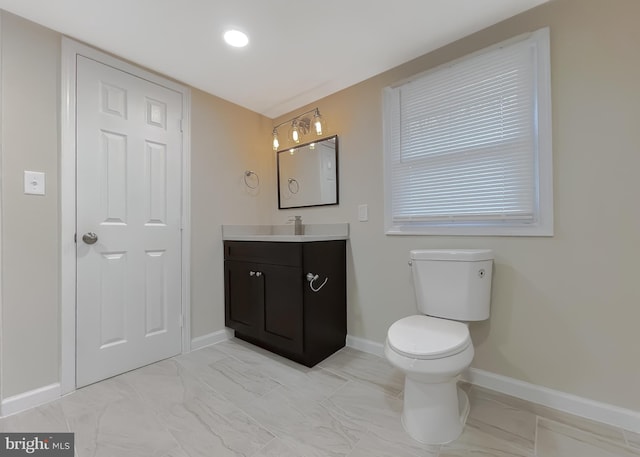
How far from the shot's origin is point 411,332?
1329 mm

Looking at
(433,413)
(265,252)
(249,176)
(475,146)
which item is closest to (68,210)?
(265,252)

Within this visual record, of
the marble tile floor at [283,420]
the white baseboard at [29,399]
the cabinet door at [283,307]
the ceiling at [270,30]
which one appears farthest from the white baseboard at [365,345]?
the ceiling at [270,30]

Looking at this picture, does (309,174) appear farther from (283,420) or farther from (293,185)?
(283,420)

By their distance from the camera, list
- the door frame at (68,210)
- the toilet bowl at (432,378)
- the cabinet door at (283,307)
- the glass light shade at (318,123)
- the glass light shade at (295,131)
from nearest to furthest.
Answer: the toilet bowl at (432,378) < the door frame at (68,210) < the cabinet door at (283,307) < the glass light shade at (318,123) < the glass light shade at (295,131)

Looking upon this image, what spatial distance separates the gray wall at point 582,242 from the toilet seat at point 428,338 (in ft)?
1.38

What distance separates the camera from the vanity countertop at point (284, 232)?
192 cm

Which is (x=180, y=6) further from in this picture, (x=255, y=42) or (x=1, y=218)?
→ (x=1, y=218)

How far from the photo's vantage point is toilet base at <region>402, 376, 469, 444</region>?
3.95 feet

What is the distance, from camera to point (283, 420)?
53.0 inches

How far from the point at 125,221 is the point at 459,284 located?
6.85ft

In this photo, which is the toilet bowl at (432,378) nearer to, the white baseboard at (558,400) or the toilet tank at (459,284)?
the toilet tank at (459,284)

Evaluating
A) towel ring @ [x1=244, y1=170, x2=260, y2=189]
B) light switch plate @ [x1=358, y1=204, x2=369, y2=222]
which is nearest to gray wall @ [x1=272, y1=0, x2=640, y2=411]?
light switch plate @ [x1=358, y1=204, x2=369, y2=222]

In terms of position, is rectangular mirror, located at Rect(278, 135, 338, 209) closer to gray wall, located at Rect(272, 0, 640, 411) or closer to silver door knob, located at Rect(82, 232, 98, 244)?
gray wall, located at Rect(272, 0, 640, 411)

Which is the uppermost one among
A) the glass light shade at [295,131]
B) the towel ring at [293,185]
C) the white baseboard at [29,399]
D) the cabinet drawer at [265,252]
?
the glass light shade at [295,131]
